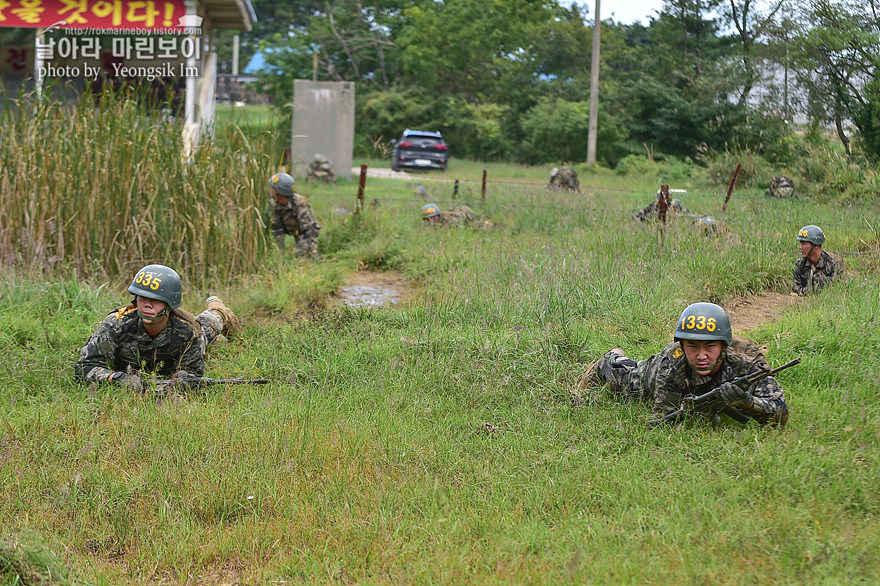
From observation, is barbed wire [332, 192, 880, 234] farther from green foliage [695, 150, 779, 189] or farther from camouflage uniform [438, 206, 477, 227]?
green foliage [695, 150, 779, 189]

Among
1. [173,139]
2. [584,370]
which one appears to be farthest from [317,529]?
[173,139]

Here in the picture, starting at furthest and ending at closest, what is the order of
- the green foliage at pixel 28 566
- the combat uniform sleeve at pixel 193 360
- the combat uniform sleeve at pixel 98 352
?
the combat uniform sleeve at pixel 193 360
the combat uniform sleeve at pixel 98 352
the green foliage at pixel 28 566

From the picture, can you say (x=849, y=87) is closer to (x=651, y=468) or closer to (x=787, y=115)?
(x=787, y=115)

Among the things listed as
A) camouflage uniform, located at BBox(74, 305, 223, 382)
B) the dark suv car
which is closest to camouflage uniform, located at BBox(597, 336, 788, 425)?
camouflage uniform, located at BBox(74, 305, 223, 382)

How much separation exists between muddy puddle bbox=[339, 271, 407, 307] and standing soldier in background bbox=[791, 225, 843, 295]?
155 inches

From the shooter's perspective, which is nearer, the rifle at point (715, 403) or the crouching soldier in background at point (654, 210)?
the rifle at point (715, 403)

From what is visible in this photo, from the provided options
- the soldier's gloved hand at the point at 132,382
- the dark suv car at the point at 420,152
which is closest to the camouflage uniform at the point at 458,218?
the soldier's gloved hand at the point at 132,382

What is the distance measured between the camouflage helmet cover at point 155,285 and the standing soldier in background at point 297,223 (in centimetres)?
487

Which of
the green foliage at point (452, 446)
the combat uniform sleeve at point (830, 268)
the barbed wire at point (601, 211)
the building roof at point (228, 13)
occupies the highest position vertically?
the building roof at point (228, 13)

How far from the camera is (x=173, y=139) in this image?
9227 mm

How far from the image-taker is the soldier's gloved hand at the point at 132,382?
613cm

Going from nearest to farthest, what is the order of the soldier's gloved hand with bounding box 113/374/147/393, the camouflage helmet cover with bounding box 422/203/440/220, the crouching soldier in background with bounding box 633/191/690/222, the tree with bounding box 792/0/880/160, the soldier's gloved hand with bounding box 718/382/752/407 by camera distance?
the soldier's gloved hand with bounding box 718/382/752/407 < the soldier's gloved hand with bounding box 113/374/147/393 < the crouching soldier in background with bounding box 633/191/690/222 < the tree with bounding box 792/0/880/160 < the camouflage helmet cover with bounding box 422/203/440/220

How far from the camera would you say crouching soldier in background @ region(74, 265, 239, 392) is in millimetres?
6262

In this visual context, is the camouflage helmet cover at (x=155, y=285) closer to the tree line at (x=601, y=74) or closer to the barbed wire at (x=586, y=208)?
the barbed wire at (x=586, y=208)
